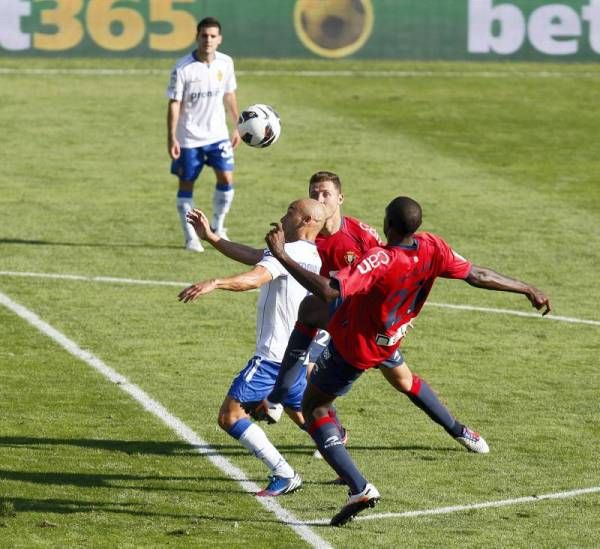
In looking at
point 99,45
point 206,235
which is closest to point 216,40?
point 206,235

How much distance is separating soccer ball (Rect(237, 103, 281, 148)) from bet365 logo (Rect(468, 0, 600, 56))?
19.2m

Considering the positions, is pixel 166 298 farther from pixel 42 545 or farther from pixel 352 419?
pixel 42 545

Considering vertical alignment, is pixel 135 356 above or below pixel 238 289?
below

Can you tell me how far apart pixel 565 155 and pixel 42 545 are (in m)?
19.1

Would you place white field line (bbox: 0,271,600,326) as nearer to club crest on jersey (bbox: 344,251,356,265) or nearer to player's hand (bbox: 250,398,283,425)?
club crest on jersey (bbox: 344,251,356,265)

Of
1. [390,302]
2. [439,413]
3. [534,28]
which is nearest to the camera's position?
[390,302]

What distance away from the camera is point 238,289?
393 inches

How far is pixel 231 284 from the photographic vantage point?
32.7ft

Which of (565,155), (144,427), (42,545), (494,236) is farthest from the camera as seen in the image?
(565,155)

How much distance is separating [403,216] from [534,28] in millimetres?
25768

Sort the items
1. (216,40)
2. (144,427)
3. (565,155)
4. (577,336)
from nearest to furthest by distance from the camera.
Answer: (144,427) → (577,336) → (216,40) → (565,155)

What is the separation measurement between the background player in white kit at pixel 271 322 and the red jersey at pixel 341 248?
75cm

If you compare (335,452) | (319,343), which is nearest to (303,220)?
(335,452)

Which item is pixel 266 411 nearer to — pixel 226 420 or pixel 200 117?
pixel 226 420
